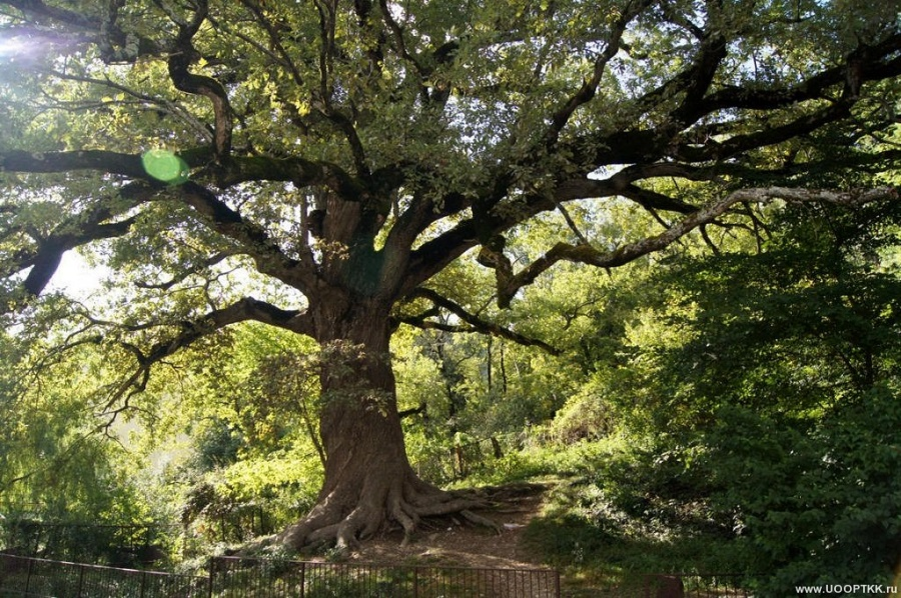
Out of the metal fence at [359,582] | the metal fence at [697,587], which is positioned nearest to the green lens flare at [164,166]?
the metal fence at [359,582]

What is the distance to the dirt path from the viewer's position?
1109 cm

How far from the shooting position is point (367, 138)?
11266mm

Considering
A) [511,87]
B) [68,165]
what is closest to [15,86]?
[68,165]

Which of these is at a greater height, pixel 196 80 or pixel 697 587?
pixel 196 80

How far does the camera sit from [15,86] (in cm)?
Answer: 913

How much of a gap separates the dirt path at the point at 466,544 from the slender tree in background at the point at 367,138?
483mm

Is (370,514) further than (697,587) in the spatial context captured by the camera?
Yes

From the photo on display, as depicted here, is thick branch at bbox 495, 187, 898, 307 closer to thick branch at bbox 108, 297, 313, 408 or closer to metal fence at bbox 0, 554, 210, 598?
thick branch at bbox 108, 297, 313, 408

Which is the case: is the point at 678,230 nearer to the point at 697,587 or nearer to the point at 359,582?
the point at 697,587

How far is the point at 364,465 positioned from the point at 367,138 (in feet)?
20.4

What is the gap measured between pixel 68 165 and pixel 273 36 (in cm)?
351

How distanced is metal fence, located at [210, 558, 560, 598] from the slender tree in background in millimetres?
1902

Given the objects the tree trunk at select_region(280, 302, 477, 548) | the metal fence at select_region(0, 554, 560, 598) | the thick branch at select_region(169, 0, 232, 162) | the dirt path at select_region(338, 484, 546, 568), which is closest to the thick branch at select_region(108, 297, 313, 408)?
the tree trunk at select_region(280, 302, 477, 548)

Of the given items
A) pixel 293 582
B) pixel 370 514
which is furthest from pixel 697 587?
pixel 370 514
